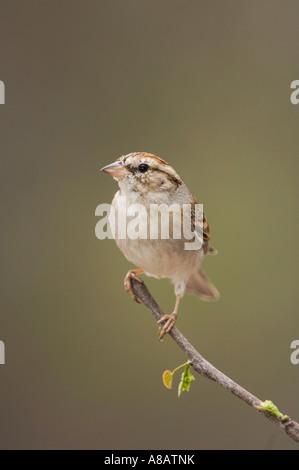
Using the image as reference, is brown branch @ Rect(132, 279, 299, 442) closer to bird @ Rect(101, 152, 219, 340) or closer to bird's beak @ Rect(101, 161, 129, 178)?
bird @ Rect(101, 152, 219, 340)

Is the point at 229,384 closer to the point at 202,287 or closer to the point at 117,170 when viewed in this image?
the point at 117,170

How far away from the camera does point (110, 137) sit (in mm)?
2744

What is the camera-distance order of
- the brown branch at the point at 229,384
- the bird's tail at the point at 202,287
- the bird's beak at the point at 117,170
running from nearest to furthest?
the brown branch at the point at 229,384, the bird's beak at the point at 117,170, the bird's tail at the point at 202,287

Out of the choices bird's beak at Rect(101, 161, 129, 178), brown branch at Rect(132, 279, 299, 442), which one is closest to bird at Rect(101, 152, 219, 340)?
bird's beak at Rect(101, 161, 129, 178)

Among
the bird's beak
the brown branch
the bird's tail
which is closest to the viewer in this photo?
the brown branch

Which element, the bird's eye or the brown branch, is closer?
the brown branch

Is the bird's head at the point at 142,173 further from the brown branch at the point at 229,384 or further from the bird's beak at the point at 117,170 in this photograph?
the brown branch at the point at 229,384

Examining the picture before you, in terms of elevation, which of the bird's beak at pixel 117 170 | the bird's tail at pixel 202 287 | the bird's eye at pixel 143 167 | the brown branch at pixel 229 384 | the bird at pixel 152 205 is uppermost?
the bird's eye at pixel 143 167

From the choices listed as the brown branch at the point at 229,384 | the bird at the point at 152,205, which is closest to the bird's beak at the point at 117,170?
the bird at the point at 152,205

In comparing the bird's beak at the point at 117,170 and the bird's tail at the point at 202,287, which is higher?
the bird's beak at the point at 117,170

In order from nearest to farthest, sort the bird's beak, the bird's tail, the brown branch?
the brown branch, the bird's beak, the bird's tail

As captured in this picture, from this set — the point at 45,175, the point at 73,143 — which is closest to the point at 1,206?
the point at 45,175

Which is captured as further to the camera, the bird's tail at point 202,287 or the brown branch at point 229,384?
the bird's tail at point 202,287

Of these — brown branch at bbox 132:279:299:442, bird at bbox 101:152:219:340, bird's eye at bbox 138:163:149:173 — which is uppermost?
bird's eye at bbox 138:163:149:173
